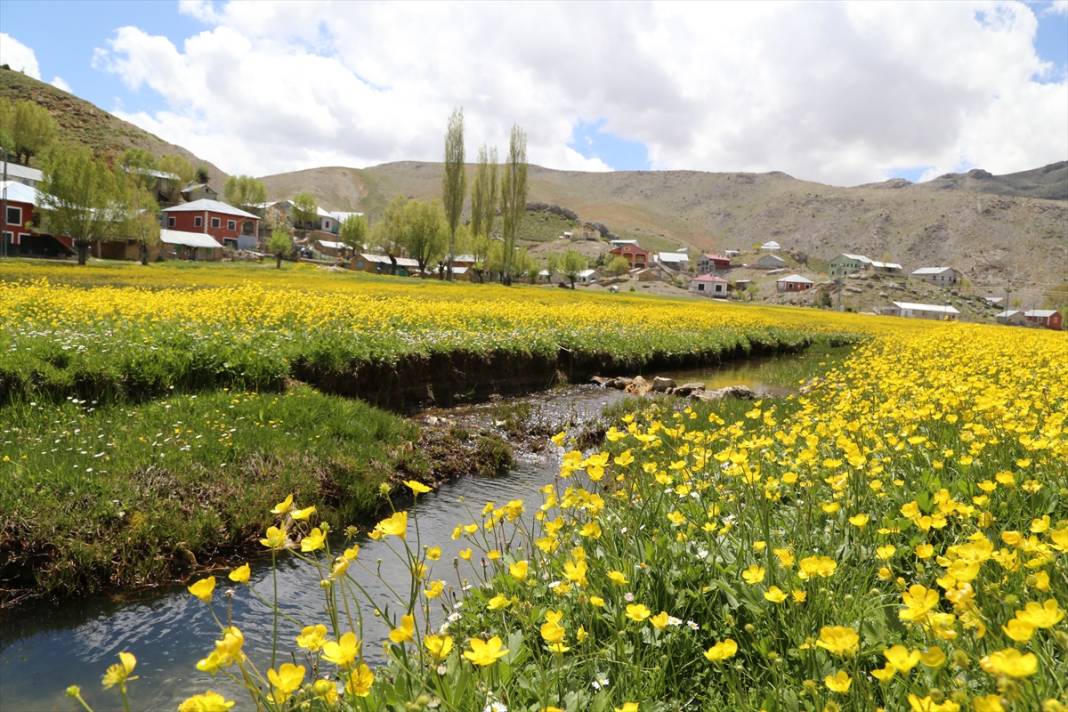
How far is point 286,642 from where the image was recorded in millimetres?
4879

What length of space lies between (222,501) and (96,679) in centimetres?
227

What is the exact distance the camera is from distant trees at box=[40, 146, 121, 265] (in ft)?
148

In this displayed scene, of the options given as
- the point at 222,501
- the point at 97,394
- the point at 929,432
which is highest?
the point at 929,432

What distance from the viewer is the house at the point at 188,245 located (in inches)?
2869

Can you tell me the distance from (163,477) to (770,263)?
162123mm

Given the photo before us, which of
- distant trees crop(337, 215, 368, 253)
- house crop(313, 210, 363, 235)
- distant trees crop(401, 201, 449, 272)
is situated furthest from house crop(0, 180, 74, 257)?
house crop(313, 210, 363, 235)

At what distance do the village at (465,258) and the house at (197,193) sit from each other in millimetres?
153

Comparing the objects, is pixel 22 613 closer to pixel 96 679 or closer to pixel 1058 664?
pixel 96 679

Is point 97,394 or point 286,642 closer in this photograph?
point 286,642

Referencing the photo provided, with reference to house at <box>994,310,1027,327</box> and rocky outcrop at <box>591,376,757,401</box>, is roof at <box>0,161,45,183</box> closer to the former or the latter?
rocky outcrop at <box>591,376,757,401</box>

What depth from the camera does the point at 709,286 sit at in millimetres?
118250

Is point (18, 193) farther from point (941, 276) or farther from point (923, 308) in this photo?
point (941, 276)

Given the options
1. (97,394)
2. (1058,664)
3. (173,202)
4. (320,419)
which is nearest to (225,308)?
(97,394)

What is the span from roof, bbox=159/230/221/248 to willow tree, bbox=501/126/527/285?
3503cm
